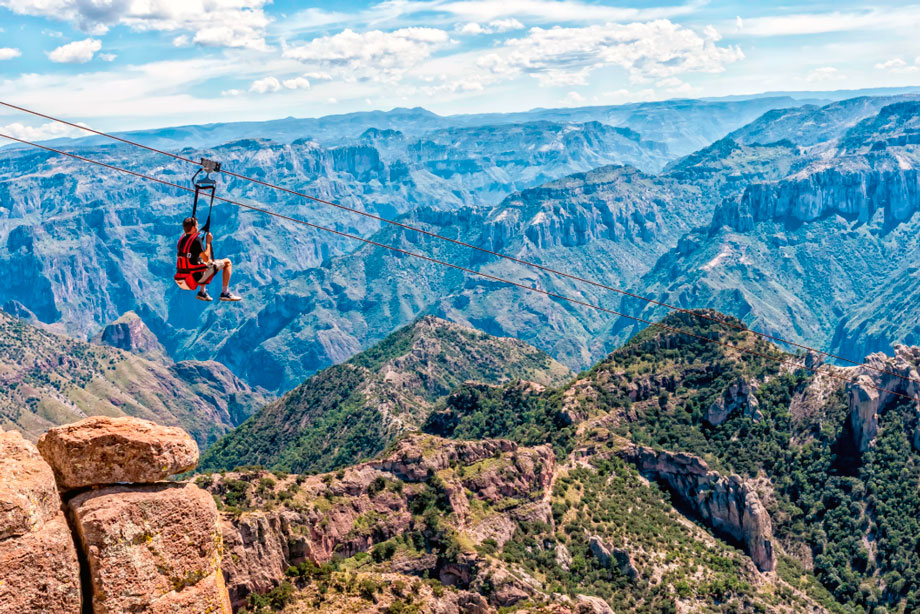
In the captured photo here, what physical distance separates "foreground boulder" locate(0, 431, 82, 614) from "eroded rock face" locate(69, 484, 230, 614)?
0.70 metres

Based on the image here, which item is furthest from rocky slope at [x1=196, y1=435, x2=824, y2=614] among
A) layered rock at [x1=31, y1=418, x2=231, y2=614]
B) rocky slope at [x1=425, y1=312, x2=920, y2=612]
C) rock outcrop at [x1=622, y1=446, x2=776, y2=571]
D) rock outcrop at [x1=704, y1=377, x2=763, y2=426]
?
rock outcrop at [x1=704, y1=377, x2=763, y2=426]

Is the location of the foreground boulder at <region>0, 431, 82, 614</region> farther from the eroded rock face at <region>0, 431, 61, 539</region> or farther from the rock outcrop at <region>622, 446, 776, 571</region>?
the rock outcrop at <region>622, 446, 776, 571</region>

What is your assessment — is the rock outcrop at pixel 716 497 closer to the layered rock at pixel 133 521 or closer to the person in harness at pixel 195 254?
the person in harness at pixel 195 254

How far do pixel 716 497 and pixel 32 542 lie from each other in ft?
338

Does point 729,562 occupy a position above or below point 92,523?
below

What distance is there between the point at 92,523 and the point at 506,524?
73.8 m

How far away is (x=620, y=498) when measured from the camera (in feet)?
367

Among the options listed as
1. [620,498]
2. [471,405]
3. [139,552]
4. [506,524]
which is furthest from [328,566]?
[471,405]

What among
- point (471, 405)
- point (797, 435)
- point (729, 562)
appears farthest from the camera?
point (471, 405)

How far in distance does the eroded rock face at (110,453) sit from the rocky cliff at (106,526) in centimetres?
3

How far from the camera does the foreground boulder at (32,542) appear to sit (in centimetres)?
2381

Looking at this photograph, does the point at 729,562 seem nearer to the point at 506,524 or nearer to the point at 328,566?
the point at 506,524

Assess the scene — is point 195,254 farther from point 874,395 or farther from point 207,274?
point 874,395

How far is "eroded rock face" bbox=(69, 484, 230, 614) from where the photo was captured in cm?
2555
